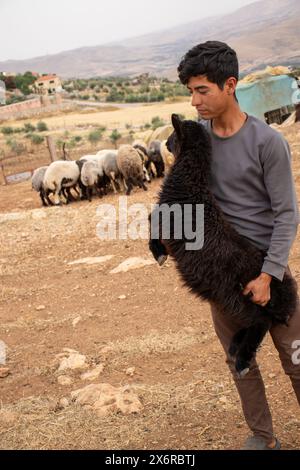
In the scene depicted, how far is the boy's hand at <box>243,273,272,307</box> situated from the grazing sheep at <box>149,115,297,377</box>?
0.12ft

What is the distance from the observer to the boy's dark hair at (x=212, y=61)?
217 centimetres

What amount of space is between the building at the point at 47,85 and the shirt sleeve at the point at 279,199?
178ft

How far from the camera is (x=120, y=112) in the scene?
132 feet

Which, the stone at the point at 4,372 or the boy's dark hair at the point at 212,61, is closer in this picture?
the boy's dark hair at the point at 212,61

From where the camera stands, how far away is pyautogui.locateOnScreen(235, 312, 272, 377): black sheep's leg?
2.40 metres

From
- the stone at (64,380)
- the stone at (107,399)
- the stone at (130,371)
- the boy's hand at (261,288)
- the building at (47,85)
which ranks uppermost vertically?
the boy's hand at (261,288)

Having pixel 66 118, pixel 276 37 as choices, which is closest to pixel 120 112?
pixel 66 118

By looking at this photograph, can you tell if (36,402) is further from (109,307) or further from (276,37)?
(276,37)

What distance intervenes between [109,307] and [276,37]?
394ft

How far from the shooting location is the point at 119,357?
4.28 m

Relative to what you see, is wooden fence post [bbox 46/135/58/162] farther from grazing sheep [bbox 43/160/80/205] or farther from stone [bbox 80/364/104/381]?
stone [bbox 80/364/104/381]
